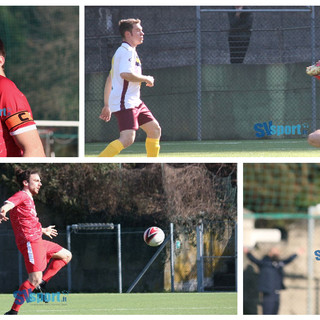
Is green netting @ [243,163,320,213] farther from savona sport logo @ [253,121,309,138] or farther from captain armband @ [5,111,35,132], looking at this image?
captain armband @ [5,111,35,132]

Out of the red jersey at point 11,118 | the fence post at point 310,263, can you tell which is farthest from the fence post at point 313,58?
the red jersey at point 11,118

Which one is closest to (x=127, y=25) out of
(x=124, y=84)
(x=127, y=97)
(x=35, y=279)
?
(x=124, y=84)

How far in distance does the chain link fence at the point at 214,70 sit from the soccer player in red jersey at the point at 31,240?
7065 mm

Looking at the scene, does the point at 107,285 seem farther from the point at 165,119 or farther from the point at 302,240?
the point at 165,119

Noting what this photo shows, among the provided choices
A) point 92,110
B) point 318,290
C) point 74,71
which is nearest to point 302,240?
point 318,290

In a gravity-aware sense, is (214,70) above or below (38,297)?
above

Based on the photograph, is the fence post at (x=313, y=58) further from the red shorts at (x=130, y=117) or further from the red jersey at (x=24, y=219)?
the red jersey at (x=24, y=219)

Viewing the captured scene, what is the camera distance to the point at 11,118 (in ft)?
12.7

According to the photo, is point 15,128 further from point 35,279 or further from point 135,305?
point 135,305

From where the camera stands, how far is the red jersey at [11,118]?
12.7 feet

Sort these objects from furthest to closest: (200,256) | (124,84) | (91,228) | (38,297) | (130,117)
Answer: (200,256) < (91,228) < (38,297) < (124,84) < (130,117)

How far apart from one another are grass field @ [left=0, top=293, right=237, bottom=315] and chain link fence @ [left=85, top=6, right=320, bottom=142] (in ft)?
16.0

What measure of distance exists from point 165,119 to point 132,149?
10.1 feet

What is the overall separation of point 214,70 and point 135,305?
705cm
